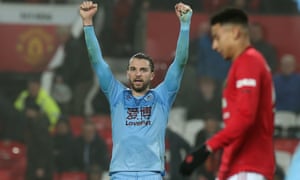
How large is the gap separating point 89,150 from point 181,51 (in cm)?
590

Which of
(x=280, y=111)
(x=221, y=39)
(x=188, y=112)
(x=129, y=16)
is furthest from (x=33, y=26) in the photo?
(x=221, y=39)

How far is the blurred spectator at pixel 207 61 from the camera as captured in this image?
13500mm

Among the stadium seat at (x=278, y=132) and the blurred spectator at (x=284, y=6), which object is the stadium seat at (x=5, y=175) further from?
the blurred spectator at (x=284, y=6)

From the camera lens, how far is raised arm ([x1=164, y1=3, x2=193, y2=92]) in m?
7.80

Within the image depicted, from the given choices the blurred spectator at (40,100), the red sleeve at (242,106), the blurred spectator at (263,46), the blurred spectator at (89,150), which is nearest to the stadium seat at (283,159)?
the blurred spectator at (263,46)

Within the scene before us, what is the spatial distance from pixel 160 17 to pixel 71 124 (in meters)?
1.80

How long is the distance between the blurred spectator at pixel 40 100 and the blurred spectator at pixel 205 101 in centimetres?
173

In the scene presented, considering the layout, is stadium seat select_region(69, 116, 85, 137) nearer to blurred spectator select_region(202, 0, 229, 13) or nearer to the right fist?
blurred spectator select_region(202, 0, 229, 13)

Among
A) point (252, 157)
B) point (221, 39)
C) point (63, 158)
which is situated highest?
point (221, 39)

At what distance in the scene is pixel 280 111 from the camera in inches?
534

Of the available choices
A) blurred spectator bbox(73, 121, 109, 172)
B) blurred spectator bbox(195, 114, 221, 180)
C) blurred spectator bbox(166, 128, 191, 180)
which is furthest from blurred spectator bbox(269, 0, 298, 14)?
blurred spectator bbox(73, 121, 109, 172)

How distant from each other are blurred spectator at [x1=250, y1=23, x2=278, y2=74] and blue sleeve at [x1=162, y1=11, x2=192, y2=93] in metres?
5.74

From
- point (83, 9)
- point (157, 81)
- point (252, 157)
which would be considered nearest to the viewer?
point (252, 157)

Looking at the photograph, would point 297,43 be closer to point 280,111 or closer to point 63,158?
point 280,111
